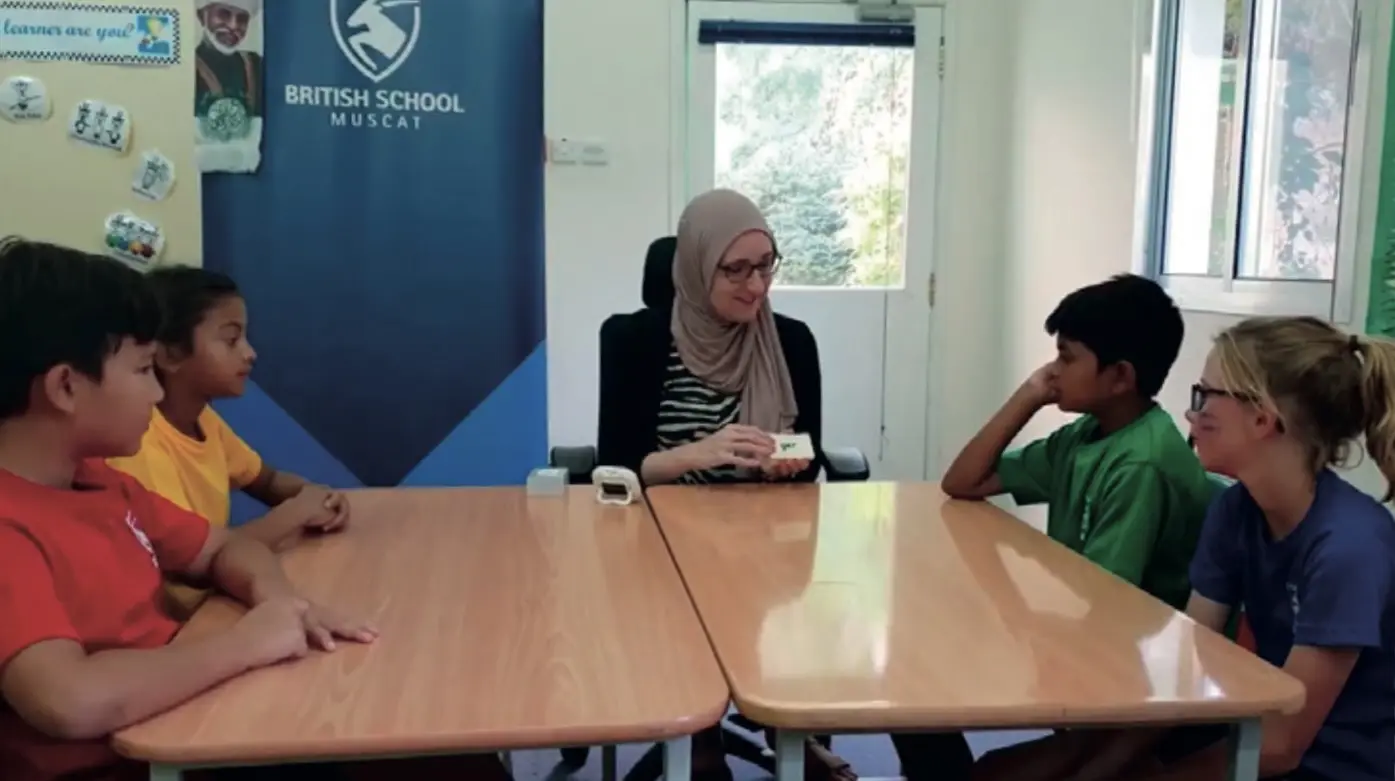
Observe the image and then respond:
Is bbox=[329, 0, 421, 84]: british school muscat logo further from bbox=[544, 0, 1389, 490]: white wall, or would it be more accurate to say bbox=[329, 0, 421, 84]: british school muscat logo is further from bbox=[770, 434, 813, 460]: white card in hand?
bbox=[770, 434, 813, 460]: white card in hand

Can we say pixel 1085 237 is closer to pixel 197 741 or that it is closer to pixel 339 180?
pixel 339 180

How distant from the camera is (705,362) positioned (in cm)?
221

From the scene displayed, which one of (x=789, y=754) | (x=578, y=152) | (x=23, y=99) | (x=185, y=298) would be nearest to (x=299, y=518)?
(x=185, y=298)

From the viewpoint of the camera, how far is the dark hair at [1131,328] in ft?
5.79

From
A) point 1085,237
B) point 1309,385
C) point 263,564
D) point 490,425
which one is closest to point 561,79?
point 490,425

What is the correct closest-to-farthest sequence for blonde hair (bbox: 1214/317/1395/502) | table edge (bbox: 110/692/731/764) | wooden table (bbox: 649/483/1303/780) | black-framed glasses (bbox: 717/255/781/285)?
1. table edge (bbox: 110/692/731/764)
2. wooden table (bbox: 649/483/1303/780)
3. blonde hair (bbox: 1214/317/1395/502)
4. black-framed glasses (bbox: 717/255/781/285)

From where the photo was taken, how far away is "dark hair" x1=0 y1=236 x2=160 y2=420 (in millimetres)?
1128

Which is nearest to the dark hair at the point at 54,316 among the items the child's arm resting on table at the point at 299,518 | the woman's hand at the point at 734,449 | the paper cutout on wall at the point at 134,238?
the child's arm resting on table at the point at 299,518

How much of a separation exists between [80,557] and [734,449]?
1.12 m

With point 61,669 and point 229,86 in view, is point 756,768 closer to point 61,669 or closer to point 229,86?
point 61,669

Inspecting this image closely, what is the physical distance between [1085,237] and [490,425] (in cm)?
182

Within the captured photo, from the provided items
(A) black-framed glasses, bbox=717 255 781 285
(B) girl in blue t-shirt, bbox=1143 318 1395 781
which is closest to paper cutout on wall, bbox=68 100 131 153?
(A) black-framed glasses, bbox=717 255 781 285

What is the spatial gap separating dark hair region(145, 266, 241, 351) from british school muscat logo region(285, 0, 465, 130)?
3.63ft

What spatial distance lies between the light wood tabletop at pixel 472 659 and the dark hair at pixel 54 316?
357 mm
